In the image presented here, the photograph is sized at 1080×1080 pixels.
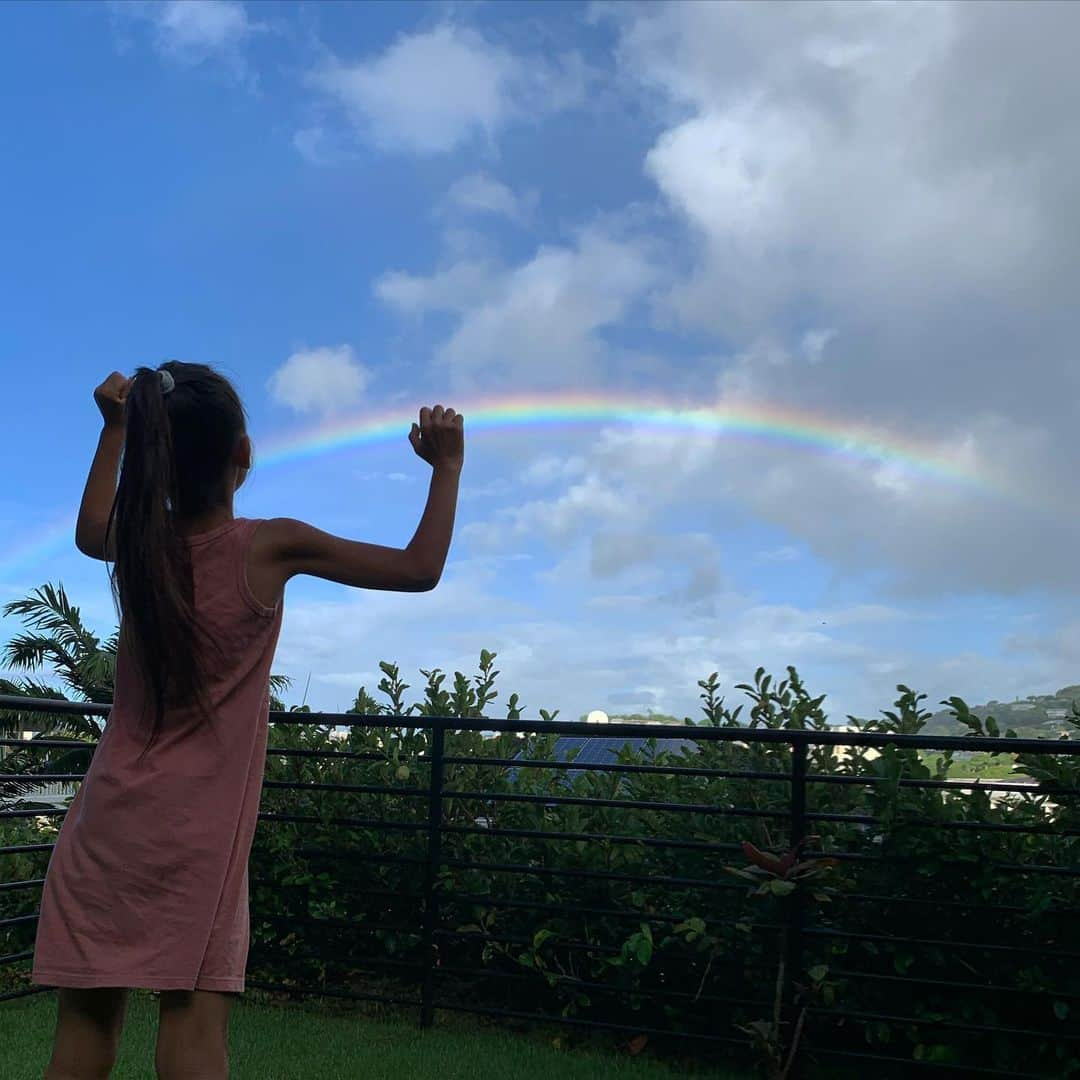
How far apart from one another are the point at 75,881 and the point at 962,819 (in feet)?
10.8

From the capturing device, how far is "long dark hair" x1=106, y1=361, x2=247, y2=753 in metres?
1.70

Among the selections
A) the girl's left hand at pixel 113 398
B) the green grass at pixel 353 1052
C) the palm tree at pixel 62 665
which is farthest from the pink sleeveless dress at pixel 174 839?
the palm tree at pixel 62 665

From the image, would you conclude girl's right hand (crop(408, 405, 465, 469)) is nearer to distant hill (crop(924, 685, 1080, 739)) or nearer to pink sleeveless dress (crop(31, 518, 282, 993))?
pink sleeveless dress (crop(31, 518, 282, 993))

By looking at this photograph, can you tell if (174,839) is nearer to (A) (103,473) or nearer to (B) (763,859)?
(A) (103,473)

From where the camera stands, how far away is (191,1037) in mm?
1644

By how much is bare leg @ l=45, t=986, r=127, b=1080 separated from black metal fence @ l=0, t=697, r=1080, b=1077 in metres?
2.59

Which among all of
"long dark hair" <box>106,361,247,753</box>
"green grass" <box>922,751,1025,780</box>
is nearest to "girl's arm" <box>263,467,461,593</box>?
"long dark hair" <box>106,361,247,753</box>

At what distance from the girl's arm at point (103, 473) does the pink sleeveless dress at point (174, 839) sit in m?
0.37

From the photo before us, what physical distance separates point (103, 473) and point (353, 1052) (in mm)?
3000

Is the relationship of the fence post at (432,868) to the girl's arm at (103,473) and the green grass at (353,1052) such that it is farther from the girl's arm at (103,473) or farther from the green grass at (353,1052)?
the girl's arm at (103,473)

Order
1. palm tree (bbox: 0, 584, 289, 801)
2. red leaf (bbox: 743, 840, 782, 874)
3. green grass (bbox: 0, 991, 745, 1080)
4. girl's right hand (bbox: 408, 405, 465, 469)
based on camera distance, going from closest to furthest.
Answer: girl's right hand (bbox: 408, 405, 465, 469)
red leaf (bbox: 743, 840, 782, 874)
green grass (bbox: 0, 991, 745, 1080)
palm tree (bbox: 0, 584, 289, 801)

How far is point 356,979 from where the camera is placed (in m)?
5.24

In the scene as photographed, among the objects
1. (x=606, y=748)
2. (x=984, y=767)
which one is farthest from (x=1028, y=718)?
(x=606, y=748)

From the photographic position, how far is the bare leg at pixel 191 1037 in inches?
64.4
